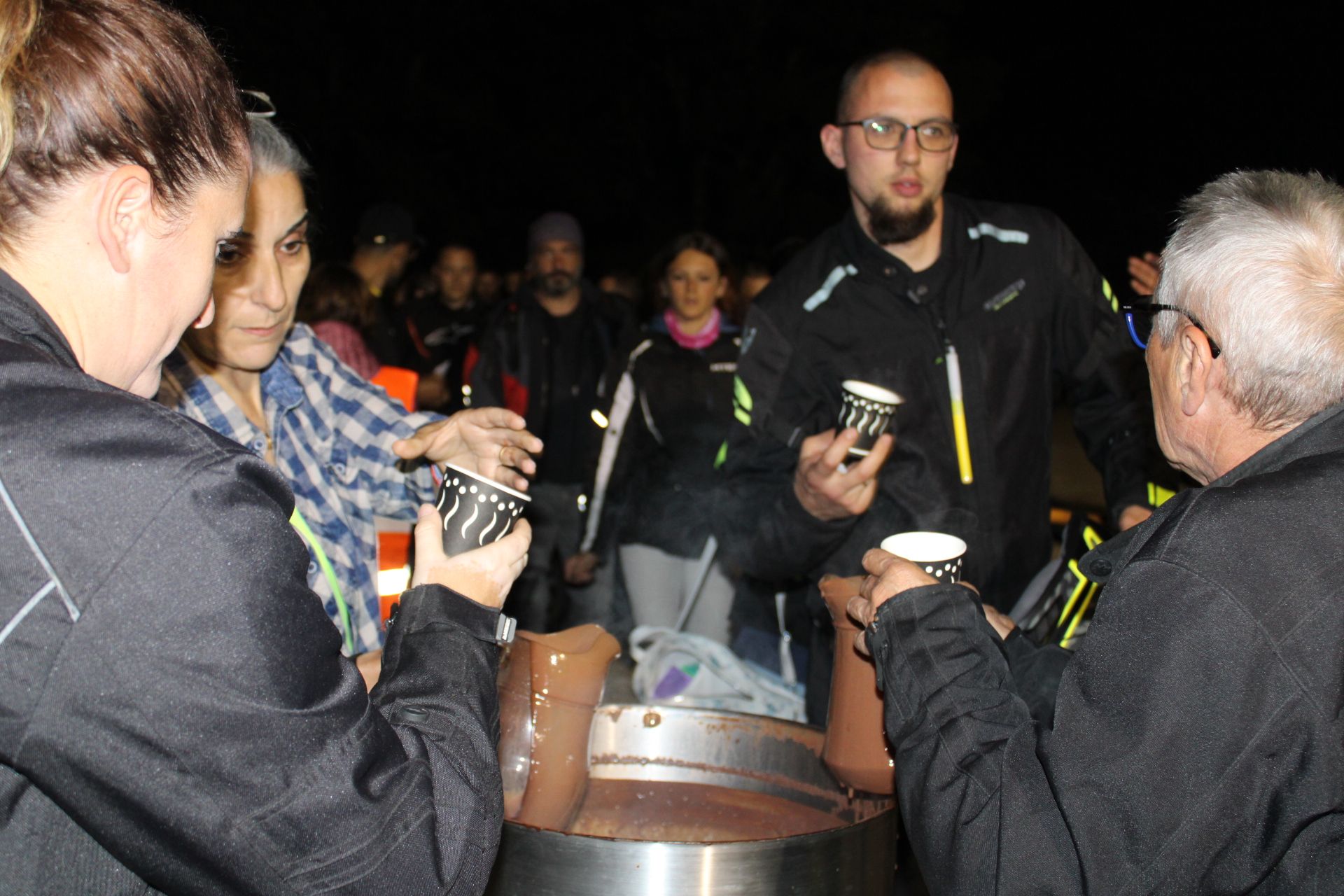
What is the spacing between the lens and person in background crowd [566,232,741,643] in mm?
5207

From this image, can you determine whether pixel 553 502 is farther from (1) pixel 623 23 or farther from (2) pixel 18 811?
(1) pixel 623 23

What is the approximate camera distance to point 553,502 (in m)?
5.88

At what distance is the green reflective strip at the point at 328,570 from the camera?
224 centimetres

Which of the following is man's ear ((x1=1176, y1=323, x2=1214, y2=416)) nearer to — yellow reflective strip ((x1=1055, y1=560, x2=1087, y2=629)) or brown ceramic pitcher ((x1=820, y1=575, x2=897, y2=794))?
brown ceramic pitcher ((x1=820, y1=575, x2=897, y2=794))

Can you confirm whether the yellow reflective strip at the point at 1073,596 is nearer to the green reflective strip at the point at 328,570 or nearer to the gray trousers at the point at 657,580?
the green reflective strip at the point at 328,570

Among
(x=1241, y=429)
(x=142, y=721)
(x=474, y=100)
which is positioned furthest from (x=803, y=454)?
(x=474, y=100)

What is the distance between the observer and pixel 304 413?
2.49 metres

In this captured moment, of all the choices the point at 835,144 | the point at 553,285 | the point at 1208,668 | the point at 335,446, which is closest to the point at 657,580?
the point at 553,285

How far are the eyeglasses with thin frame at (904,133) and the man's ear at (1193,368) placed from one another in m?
1.66

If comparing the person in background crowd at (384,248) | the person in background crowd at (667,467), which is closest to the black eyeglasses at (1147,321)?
the person in background crowd at (667,467)

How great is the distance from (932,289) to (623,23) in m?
23.1

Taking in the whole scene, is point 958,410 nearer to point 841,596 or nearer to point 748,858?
point 841,596

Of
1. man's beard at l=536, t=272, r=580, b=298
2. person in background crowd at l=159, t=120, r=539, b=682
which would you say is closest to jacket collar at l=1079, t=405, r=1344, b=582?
person in background crowd at l=159, t=120, r=539, b=682

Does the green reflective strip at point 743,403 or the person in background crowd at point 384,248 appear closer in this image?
the green reflective strip at point 743,403
